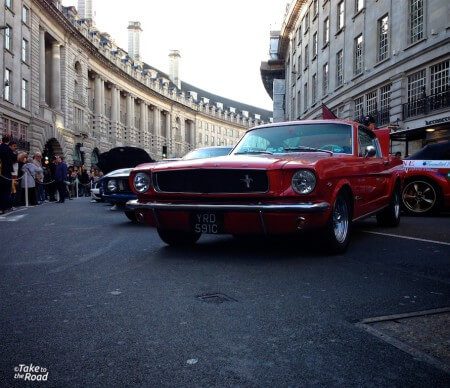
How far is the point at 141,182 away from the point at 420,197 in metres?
6.98

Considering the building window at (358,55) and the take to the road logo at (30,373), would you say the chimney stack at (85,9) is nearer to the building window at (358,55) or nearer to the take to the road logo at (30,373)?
the building window at (358,55)

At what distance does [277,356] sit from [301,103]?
39480 millimetres

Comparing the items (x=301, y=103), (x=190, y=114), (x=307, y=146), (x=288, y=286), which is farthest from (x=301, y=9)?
(x=190, y=114)

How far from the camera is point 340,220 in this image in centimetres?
529

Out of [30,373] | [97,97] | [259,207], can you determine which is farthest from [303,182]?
[97,97]

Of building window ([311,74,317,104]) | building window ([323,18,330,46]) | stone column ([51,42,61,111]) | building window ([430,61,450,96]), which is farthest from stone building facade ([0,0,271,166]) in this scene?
building window ([430,61,450,96])

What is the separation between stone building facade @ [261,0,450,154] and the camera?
19.8 meters

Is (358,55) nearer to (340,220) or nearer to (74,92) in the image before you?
(340,220)

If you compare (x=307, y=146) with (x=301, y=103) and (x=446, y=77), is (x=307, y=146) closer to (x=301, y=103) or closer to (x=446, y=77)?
(x=446, y=77)

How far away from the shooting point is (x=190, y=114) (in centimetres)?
8938

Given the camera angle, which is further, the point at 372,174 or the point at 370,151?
the point at 372,174

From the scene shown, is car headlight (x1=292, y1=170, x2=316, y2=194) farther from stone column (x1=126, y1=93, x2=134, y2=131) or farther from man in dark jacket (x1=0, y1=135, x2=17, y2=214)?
stone column (x1=126, y1=93, x2=134, y2=131)

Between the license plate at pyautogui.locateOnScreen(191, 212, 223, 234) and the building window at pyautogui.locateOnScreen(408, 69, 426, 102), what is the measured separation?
18641 millimetres

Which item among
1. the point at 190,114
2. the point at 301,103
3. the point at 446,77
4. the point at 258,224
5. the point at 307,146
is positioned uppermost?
the point at 190,114
